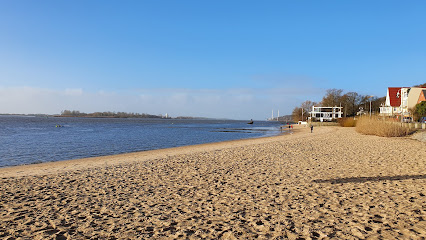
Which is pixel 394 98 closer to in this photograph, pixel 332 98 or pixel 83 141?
pixel 332 98

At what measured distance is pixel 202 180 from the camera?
29.0ft

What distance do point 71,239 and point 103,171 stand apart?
6.50m

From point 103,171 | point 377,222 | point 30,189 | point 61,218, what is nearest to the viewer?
point 377,222

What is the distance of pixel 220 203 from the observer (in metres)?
6.34

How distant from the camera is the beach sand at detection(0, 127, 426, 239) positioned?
187 inches

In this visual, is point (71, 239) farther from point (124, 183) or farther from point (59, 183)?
point (59, 183)

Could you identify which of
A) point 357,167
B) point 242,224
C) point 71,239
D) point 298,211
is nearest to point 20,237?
point 71,239

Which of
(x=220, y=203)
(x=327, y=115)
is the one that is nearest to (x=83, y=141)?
(x=220, y=203)

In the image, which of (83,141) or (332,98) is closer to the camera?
(83,141)

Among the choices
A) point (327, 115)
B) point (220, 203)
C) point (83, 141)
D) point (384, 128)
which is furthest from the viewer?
point (327, 115)

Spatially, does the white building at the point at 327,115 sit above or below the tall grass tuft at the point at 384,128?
above

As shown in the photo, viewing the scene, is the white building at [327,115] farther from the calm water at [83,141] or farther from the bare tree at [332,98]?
the calm water at [83,141]

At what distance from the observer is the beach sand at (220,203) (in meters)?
4.75

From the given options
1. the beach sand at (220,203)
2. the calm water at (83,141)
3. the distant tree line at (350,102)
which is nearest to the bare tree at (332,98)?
the distant tree line at (350,102)
